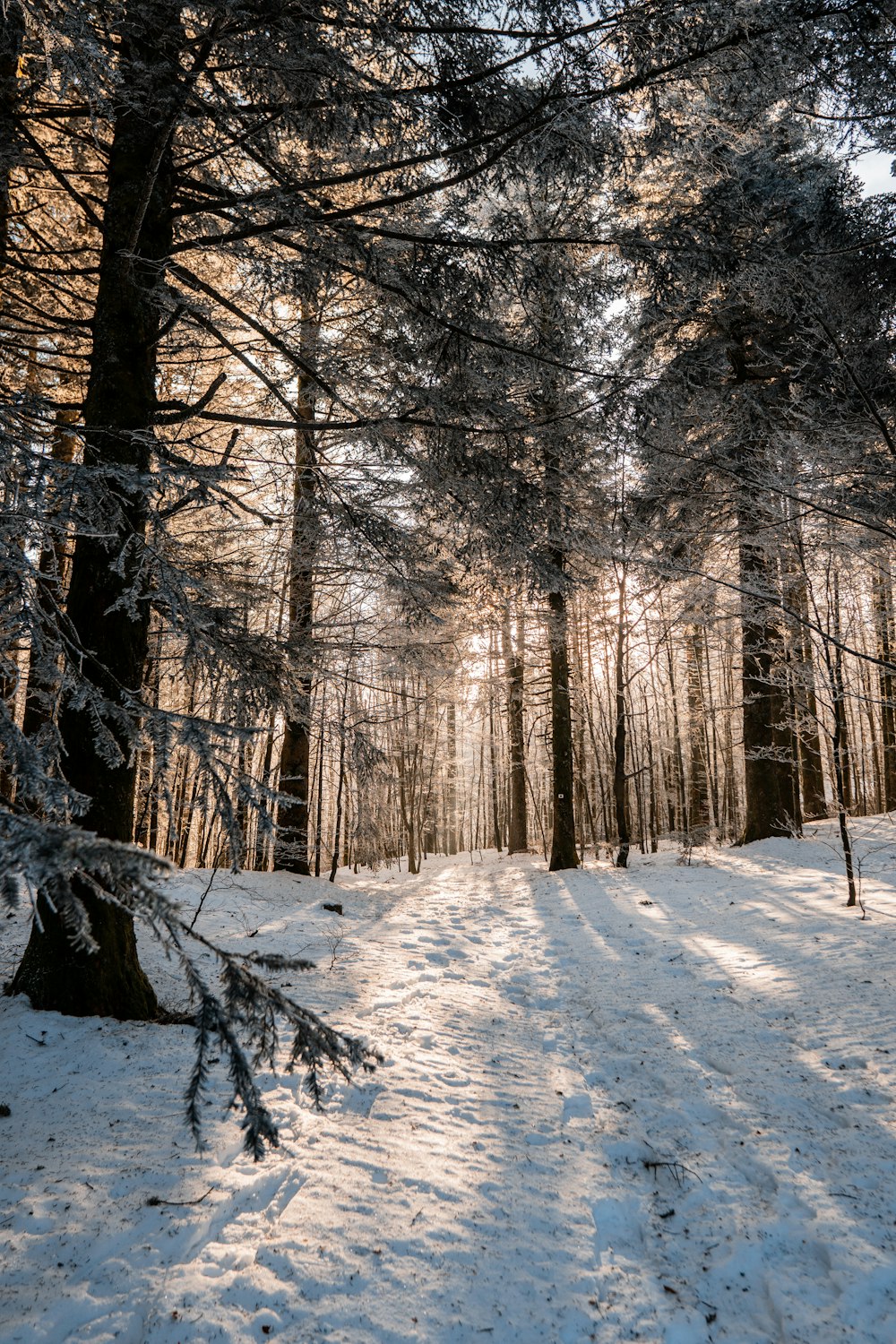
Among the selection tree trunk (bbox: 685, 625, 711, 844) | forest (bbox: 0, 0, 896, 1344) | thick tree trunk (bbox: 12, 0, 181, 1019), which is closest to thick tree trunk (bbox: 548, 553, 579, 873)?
forest (bbox: 0, 0, 896, 1344)

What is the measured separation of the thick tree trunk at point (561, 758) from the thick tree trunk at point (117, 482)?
9371 millimetres

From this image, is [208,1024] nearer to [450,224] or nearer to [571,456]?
[450,224]

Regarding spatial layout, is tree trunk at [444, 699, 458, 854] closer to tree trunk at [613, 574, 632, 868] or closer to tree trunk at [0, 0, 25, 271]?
tree trunk at [613, 574, 632, 868]

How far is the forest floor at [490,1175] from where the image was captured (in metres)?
2.01

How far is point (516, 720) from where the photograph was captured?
59.3 ft

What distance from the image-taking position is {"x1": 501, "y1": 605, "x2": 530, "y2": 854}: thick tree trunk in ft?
52.8

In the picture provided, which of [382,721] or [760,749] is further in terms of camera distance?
[760,749]

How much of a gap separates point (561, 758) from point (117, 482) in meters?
11.2

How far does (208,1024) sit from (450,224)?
5609mm

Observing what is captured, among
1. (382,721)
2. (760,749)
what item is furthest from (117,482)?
(760,749)

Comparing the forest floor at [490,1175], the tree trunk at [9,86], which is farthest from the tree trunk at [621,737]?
the tree trunk at [9,86]

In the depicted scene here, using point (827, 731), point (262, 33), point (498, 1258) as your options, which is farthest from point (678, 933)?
point (262, 33)

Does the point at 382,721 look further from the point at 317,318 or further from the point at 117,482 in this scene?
the point at 317,318

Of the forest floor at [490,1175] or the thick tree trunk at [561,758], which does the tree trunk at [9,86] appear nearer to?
the forest floor at [490,1175]
